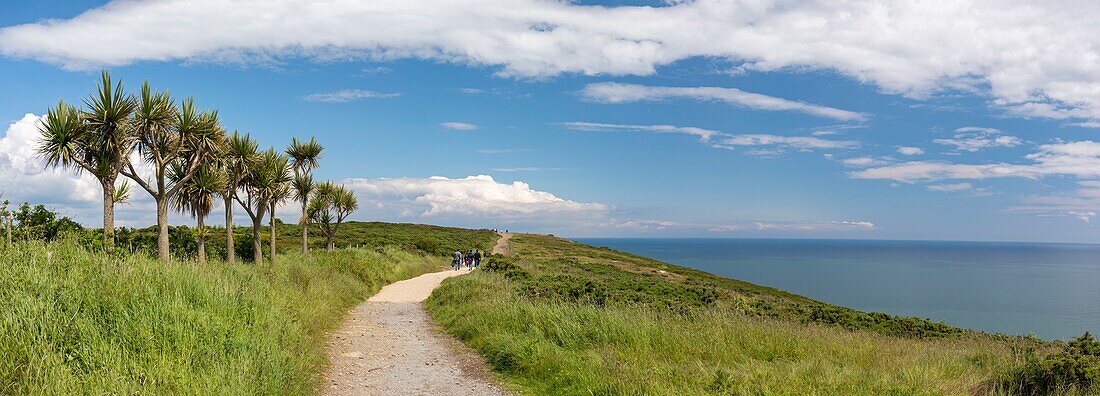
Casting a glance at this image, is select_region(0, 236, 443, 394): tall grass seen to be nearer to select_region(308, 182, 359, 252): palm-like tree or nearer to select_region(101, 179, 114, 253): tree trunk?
select_region(101, 179, 114, 253): tree trunk

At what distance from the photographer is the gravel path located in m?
9.08

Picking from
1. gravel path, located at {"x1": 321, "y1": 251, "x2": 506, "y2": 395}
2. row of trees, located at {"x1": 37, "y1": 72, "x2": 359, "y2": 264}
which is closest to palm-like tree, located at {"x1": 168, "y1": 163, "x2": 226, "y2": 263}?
row of trees, located at {"x1": 37, "y1": 72, "x2": 359, "y2": 264}

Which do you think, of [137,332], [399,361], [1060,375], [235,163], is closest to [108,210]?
[235,163]

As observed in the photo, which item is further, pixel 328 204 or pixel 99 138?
pixel 328 204

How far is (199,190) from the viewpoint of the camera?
26.6 m

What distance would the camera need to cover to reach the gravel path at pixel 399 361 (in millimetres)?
9078

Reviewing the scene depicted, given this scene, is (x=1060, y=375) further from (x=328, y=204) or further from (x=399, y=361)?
(x=328, y=204)

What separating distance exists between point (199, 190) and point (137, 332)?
21889 millimetres

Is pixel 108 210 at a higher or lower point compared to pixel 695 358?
higher

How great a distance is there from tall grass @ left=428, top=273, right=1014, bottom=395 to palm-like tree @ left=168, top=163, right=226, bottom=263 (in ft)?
60.4

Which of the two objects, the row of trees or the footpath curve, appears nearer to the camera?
the footpath curve

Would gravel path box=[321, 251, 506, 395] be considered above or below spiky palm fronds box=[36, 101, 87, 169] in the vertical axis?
below

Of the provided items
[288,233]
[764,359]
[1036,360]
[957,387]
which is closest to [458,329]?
[764,359]

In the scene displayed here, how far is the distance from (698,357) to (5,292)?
962 cm
